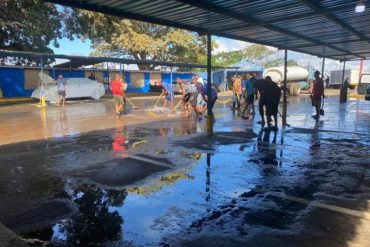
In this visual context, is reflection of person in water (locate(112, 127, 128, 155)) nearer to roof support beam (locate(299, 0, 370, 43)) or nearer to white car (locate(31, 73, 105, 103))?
roof support beam (locate(299, 0, 370, 43))

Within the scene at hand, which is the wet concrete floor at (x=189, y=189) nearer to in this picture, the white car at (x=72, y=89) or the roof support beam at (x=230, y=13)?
the roof support beam at (x=230, y=13)

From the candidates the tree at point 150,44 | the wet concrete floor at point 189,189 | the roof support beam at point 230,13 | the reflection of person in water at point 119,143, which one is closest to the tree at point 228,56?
the tree at point 150,44

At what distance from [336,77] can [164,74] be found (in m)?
24.7

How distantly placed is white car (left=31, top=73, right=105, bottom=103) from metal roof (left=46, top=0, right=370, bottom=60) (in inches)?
676

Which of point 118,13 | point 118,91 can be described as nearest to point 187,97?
point 118,91

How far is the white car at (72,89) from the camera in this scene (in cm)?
2506

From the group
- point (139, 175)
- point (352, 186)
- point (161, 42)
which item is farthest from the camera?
point (161, 42)

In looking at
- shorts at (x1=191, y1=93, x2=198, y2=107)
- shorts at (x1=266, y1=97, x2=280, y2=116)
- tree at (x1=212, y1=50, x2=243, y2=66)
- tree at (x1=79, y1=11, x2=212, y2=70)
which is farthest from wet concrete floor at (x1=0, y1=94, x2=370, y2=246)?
tree at (x1=212, y1=50, x2=243, y2=66)

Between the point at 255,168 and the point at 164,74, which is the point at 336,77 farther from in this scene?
the point at 255,168

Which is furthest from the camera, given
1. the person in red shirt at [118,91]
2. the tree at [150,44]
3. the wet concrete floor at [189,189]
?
the tree at [150,44]

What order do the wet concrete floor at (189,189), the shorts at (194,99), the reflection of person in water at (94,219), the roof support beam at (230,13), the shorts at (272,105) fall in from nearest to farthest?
1. the reflection of person in water at (94,219)
2. the wet concrete floor at (189,189)
3. the roof support beam at (230,13)
4. the shorts at (272,105)
5. the shorts at (194,99)

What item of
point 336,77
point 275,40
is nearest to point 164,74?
point 336,77

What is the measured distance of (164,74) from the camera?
4247 cm

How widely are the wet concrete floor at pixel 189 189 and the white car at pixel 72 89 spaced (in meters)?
15.0
